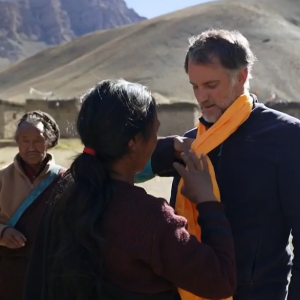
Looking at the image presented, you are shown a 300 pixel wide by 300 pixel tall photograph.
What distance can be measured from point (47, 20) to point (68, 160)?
11533 centimetres

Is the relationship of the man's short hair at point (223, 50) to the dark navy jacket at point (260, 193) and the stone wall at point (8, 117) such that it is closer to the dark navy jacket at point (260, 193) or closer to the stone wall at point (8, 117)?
the dark navy jacket at point (260, 193)

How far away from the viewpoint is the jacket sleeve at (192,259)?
1552 mm

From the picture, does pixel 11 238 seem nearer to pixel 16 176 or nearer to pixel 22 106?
pixel 16 176

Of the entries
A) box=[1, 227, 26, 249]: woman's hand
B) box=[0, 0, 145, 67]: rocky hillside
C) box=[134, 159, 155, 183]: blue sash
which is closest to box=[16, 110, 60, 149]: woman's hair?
box=[1, 227, 26, 249]: woman's hand

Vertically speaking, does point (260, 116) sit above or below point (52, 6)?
above

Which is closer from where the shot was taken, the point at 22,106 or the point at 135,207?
the point at 135,207

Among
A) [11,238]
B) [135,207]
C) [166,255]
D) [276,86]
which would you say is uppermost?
[135,207]

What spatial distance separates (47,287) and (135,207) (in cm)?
40

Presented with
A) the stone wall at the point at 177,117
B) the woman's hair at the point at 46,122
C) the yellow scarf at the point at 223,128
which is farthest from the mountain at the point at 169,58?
the yellow scarf at the point at 223,128

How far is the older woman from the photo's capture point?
2756 mm

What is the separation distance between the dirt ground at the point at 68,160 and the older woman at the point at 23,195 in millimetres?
3776

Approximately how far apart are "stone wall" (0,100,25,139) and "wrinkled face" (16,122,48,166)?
16.7 m

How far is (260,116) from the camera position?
2.08 metres

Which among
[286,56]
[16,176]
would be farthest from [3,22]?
[16,176]
